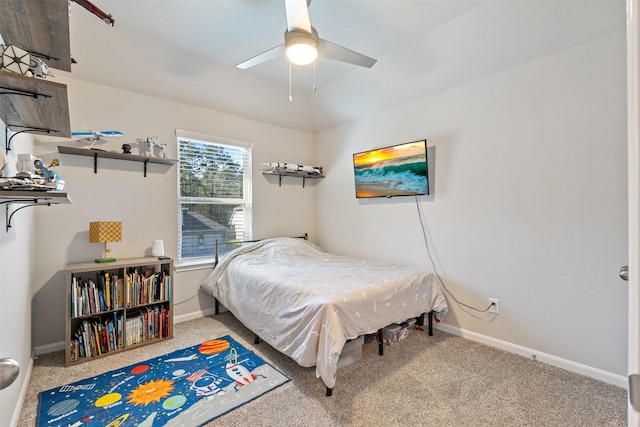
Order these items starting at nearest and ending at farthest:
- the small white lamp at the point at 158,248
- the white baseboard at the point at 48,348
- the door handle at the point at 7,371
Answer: the door handle at the point at 7,371 < the white baseboard at the point at 48,348 < the small white lamp at the point at 158,248

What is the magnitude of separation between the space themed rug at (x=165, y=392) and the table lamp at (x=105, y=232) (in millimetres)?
1116

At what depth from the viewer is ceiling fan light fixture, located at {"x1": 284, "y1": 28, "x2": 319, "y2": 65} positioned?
6.08 ft

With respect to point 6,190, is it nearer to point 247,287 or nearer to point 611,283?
point 247,287

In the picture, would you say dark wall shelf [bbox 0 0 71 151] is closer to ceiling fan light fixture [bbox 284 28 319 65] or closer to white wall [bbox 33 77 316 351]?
ceiling fan light fixture [bbox 284 28 319 65]

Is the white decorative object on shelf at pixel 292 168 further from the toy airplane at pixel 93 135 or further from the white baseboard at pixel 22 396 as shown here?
the white baseboard at pixel 22 396

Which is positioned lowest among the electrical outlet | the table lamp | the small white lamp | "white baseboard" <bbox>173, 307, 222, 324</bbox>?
"white baseboard" <bbox>173, 307, 222, 324</bbox>

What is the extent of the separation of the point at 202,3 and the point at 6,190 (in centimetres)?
194

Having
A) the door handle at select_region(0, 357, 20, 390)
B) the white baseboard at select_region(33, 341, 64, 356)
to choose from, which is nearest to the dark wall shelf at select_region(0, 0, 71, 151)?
the door handle at select_region(0, 357, 20, 390)

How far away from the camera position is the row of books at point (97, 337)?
2467 mm

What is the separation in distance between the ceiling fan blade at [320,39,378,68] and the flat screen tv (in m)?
1.18

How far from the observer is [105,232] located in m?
2.69

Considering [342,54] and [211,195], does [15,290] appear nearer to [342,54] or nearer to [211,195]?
[211,195]

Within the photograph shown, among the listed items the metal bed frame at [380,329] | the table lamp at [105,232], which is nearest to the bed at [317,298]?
the metal bed frame at [380,329]

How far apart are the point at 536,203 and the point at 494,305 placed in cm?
100
